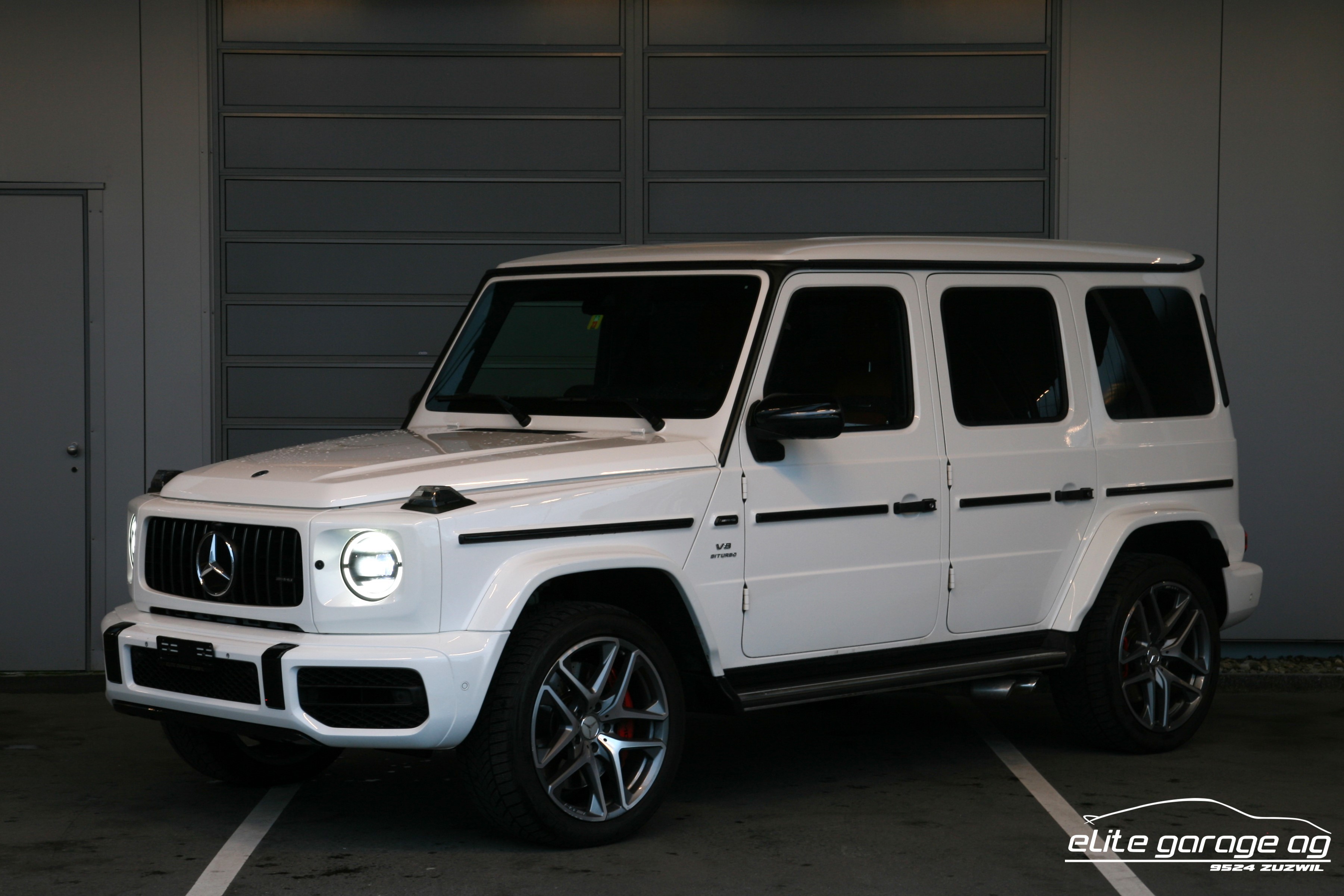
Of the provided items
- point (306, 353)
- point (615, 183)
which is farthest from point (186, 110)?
point (615, 183)

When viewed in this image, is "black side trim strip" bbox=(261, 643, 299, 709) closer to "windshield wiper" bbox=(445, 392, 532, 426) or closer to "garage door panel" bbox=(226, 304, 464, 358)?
"windshield wiper" bbox=(445, 392, 532, 426)

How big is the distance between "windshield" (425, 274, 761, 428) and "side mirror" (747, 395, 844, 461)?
0.17 meters

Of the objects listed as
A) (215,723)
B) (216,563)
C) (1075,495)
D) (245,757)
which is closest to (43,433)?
(245,757)

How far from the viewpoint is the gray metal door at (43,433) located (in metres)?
8.73

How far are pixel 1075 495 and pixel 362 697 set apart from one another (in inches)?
120

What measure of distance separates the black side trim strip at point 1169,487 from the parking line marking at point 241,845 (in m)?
3.49

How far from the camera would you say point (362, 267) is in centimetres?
892

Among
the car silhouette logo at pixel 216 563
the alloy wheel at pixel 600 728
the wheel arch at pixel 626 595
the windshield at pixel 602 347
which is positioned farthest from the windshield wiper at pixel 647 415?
the car silhouette logo at pixel 216 563

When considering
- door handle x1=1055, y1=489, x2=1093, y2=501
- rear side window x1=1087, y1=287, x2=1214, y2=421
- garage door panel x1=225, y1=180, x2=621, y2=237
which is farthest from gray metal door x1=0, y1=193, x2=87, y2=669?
rear side window x1=1087, y1=287, x2=1214, y2=421

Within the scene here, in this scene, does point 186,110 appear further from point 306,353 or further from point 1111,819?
point 1111,819

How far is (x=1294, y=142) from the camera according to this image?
8969 millimetres

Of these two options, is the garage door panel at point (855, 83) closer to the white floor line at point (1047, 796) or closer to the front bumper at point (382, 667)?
the white floor line at point (1047, 796)

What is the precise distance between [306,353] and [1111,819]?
17.2 feet

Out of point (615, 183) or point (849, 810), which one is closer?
point (849, 810)
